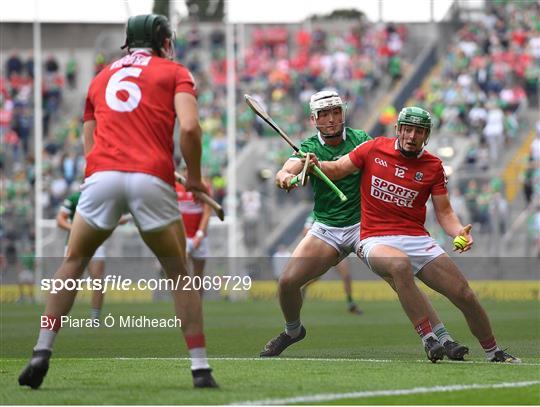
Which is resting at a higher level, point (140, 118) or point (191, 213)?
point (140, 118)

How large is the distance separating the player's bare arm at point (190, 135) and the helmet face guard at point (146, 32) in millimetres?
523

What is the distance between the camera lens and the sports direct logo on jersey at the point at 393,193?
38.7 feet

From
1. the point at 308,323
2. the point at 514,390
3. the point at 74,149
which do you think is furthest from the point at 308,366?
the point at 74,149

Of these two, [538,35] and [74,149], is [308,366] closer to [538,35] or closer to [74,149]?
[74,149]

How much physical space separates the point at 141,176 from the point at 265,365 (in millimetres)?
2739

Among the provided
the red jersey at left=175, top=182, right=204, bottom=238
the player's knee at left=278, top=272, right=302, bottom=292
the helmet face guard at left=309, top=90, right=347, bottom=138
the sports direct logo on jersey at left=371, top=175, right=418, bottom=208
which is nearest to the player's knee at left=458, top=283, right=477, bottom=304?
the sports direct logo on jersey at left=371, top=175, right=418, bottom=208

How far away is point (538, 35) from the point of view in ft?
127

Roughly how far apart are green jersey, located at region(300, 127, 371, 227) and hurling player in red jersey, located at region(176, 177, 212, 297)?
7066mm

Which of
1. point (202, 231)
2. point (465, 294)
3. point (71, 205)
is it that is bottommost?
point (202, 231)

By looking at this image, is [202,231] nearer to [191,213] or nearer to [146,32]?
[191,213]

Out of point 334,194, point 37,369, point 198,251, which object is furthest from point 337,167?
point 198,251

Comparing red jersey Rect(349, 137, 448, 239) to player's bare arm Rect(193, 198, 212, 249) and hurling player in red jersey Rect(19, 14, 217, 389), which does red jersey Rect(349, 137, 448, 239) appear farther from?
player's bare arm Rect(193, 198, 212, 249)

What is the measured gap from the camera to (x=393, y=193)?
11820 mm

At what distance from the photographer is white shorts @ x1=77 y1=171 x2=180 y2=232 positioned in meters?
8.88
